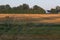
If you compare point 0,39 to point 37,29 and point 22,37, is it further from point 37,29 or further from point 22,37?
point 37,29

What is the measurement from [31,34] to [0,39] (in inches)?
63.7

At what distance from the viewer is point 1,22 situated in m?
13.2

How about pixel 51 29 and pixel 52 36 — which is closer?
pixel 52 36

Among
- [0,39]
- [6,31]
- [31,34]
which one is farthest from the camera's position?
[6,31]

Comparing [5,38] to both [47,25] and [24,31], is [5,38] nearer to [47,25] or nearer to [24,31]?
[24,31]

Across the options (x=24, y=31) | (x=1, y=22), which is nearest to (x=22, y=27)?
(x=24, y=31)

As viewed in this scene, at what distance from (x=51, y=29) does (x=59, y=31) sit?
0.59 metres

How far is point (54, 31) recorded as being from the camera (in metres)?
11.4

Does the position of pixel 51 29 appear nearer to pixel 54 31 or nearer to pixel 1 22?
pixel 54 31

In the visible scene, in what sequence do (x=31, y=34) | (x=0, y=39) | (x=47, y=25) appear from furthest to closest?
(x=47, y=25) → (x=31, y=34) → (x=0, y=39)

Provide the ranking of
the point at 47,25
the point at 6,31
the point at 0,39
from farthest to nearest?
the point at 47,25 < the point at 6,31 < the point at 0,39

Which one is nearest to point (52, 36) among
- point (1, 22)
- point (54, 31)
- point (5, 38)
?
point (54, 31)

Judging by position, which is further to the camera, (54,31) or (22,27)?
(22,27)

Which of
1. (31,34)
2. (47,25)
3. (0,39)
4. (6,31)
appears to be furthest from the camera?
(47,25)
